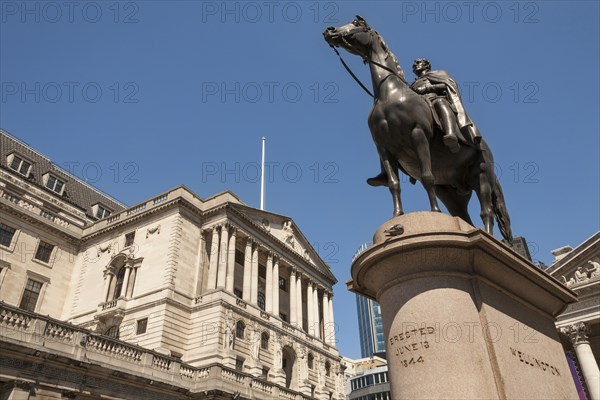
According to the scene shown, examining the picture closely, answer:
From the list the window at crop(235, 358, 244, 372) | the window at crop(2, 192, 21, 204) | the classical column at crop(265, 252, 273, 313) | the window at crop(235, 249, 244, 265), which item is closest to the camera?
the window at crop(235, 358, 244, 372)

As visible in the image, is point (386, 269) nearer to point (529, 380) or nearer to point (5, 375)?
point (529, 380)

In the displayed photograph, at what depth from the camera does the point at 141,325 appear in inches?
1471

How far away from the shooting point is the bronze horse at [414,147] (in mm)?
6582

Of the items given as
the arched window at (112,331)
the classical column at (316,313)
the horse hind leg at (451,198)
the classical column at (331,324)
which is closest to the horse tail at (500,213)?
the horse hind leg at (451,198)

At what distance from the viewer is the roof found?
5318 centimetres

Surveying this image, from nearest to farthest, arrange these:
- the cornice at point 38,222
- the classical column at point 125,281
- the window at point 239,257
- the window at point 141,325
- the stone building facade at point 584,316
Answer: the stone building facade at point 584,316 → the window at point 141,325 → the cornice at point 38,222 → the classical column at point 125,281 → the window at point 239,257

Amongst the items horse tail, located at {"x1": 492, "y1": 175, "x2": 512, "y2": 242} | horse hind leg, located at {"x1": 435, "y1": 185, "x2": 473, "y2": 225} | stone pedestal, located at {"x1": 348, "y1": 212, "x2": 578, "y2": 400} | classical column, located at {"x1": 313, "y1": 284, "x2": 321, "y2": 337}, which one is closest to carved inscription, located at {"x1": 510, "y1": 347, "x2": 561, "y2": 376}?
stone pedestal, located at {"x1": 348, "y1": 212, "x2": 578, "y2": 400}

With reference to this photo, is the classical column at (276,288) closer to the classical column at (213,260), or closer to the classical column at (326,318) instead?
the classical column at (213,260)

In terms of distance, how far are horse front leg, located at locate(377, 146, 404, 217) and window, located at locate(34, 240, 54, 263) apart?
43476 millimetres

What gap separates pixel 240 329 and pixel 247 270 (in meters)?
6.17

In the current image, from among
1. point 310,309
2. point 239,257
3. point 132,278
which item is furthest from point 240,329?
point 310,309

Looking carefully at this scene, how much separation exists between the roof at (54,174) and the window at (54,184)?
1.88 feet

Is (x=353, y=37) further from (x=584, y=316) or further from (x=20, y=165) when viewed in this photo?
(x=20, y=165)

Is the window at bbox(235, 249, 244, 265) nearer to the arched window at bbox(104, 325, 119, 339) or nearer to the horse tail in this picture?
the arched window at bbox(104, 325, 119, 339)
